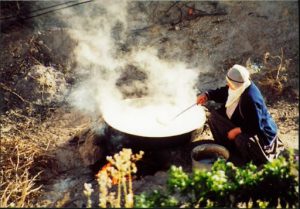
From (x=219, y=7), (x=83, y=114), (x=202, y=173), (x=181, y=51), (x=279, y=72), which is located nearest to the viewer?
(x=202, y=173)

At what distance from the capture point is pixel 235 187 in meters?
4.80

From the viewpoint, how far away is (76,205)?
6.09m

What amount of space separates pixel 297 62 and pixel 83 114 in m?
5.05

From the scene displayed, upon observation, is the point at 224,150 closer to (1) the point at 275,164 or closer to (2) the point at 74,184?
(1) the point at 275,164

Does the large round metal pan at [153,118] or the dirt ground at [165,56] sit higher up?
the dirt ground at [165,56]

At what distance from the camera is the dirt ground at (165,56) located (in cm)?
788

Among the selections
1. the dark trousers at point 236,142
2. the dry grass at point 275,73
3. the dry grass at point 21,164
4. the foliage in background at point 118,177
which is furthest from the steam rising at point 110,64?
the foliage in background at point 118,177

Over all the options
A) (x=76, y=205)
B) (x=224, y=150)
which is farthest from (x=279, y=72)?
(x=76, y=205)

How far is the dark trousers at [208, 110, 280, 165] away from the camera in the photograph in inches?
244

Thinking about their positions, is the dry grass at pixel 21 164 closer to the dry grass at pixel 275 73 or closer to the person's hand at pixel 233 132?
the person's hand at pixel 233 132

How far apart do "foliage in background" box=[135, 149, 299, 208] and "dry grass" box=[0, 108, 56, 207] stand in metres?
2.23

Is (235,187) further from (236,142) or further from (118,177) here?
(236,142)

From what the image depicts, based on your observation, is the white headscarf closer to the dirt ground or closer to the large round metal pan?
the large round metal pan

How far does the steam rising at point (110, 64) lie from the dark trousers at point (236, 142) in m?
1.21
